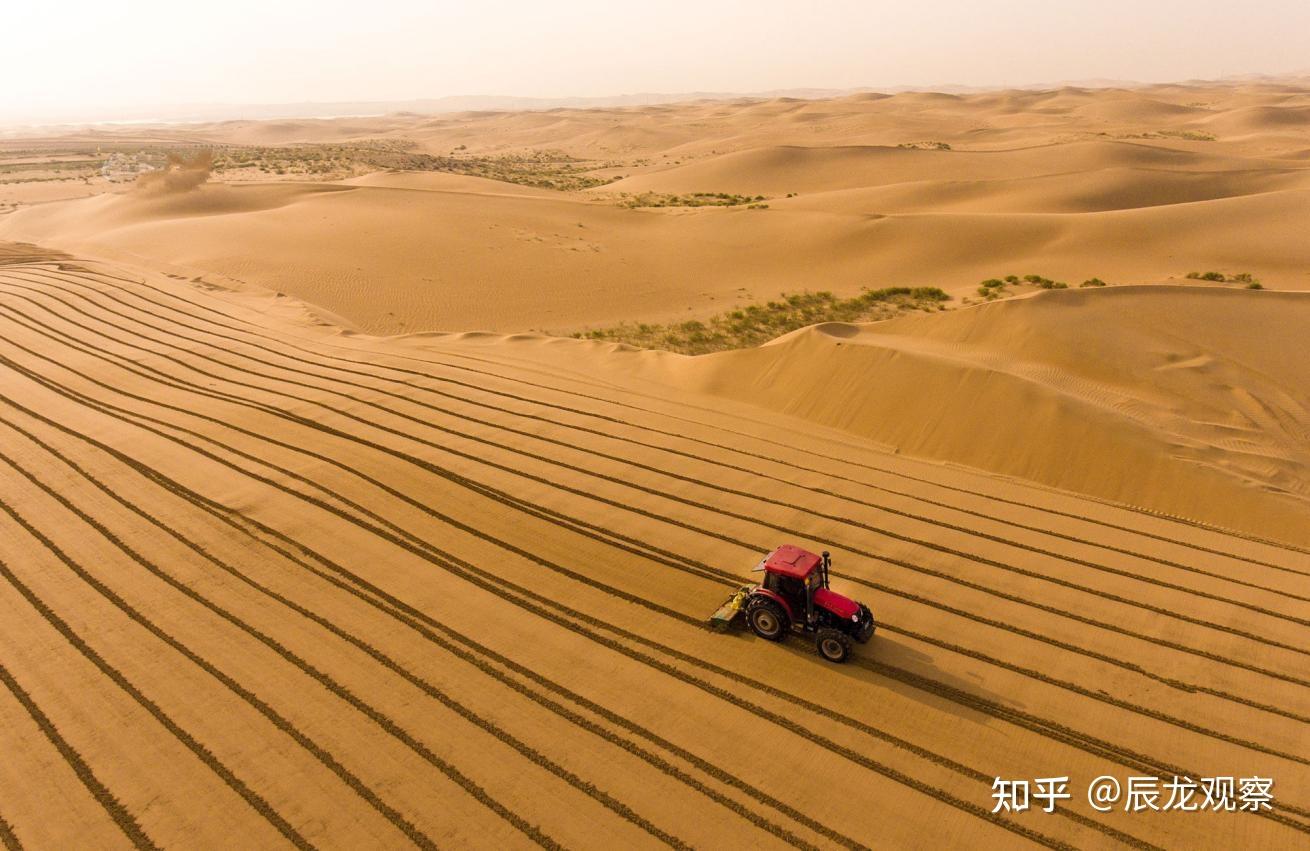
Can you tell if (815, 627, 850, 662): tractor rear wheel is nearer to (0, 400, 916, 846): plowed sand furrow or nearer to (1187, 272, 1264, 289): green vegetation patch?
(0, 400, 916, 846): plowed sand furrow

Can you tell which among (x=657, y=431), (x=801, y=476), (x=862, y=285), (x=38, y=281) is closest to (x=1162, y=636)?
(x=801, y=476)

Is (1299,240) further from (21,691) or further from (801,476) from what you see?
(21,691)

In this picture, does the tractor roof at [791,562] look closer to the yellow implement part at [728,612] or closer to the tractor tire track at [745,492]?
the yellow implement part at [728,612]

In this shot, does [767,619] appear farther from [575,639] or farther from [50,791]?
[50,791]

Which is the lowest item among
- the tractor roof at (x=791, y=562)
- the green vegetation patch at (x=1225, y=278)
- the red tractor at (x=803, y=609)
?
the red tractor at (x=803, y=609)

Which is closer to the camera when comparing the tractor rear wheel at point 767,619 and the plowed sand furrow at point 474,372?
the tractor rear wheel at point 767,619

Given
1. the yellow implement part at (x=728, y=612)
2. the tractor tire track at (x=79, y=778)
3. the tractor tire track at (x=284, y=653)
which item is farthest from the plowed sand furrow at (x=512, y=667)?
the tractor tire track at (x=79, y=778)

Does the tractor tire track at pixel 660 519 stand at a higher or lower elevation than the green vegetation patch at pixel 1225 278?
lower
